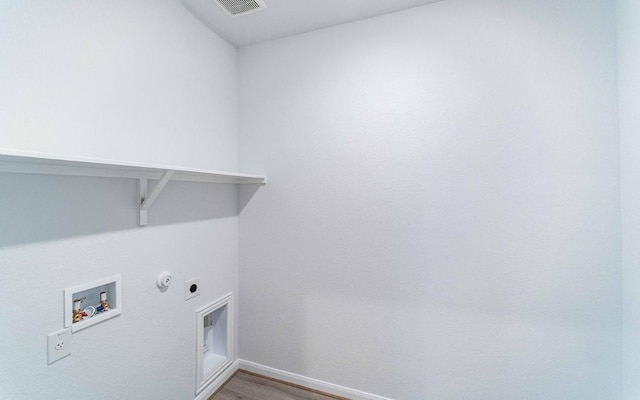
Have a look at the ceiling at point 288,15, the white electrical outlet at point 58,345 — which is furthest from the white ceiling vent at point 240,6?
the white electrical outlet at point 58,345

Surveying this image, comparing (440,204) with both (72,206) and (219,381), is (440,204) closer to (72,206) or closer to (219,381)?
(72,206)

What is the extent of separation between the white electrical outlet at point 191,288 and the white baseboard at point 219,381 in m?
0.71

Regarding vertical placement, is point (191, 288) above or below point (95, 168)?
below

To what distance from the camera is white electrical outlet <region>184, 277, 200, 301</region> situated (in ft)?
5.70

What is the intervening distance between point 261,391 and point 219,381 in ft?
1.09

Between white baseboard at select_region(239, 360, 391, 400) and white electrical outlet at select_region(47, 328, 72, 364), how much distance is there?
1.37 meters

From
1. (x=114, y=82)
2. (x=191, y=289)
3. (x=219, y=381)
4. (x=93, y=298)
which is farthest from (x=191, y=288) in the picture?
(x=114, y=82)

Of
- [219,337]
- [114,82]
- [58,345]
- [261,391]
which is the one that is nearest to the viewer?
[58,345]

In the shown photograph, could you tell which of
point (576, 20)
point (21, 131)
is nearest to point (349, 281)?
point (21, 131)

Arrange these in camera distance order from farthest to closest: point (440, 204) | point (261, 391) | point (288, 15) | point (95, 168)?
point (261, 391), point (288, 15), point (440, 204), point (95, 168)

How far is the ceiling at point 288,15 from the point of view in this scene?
1.71 m

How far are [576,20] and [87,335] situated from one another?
2945mm

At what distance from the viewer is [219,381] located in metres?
2.01

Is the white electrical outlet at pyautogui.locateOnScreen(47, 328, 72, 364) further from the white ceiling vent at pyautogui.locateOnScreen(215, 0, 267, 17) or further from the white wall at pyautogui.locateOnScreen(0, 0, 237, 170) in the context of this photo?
the white ceiling vent at pyautogui.locateOnScreen(215, 0, 267, 17)
